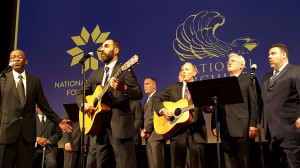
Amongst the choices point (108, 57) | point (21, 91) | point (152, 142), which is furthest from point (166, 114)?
point (21, 91)

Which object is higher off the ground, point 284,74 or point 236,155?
point 284,74

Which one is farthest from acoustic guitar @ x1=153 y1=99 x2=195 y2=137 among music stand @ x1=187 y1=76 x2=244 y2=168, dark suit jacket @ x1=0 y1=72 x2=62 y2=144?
dark suit jacket @ x1=0 y1=72 x2=62 y2=144

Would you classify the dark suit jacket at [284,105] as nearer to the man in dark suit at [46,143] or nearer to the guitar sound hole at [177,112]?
the guitar sound hole at [177,112]

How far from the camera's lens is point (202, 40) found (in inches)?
278

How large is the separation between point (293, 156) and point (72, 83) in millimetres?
5268

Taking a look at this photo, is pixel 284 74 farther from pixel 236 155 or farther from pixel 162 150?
pixel 162 150

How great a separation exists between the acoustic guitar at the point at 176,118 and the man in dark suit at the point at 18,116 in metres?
1.54

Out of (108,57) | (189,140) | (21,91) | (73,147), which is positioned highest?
(108,57)

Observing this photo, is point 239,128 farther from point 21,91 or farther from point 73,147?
point 73,147

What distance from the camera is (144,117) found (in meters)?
6.84

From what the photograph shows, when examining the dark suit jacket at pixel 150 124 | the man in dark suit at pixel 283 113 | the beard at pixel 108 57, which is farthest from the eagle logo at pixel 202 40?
the beard at pixel 108 57

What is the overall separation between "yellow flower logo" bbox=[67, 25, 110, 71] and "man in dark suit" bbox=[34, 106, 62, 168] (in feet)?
4.95

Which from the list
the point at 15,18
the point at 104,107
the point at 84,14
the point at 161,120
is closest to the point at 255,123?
the point at 161,120

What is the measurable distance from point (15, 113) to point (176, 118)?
2.27 meters
